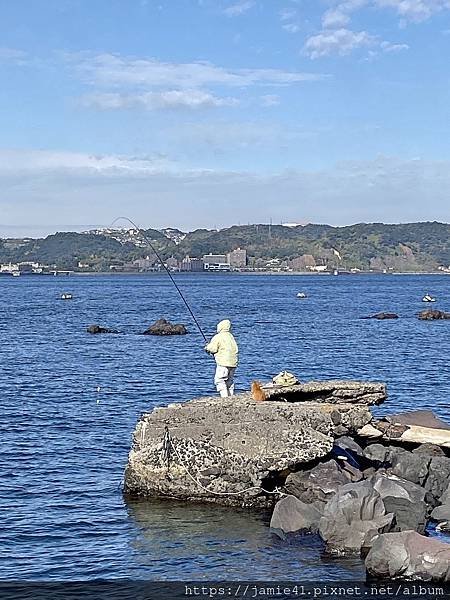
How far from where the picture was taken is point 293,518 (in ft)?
50.2

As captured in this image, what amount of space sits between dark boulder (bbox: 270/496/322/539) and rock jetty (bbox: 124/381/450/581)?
0.02m

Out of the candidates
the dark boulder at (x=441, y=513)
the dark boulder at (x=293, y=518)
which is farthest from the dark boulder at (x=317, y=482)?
the dark boulder at (x=441, y=513)

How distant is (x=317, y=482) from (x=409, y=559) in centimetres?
355

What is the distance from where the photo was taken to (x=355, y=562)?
1389 cm

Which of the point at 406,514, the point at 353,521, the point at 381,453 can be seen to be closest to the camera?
the point at 353,521

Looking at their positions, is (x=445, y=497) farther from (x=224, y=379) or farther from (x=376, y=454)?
(x=224, y=379)

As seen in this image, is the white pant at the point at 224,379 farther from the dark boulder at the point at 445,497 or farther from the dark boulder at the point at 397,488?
the dark boulder at the point at 445,497

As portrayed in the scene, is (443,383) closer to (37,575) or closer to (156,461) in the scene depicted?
(156,461)

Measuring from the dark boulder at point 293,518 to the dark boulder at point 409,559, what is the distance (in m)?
2.05

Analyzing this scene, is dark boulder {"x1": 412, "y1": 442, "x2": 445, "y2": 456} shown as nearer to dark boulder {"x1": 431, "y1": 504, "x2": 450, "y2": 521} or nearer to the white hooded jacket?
dark boulder {"x1": 431, "y1": 504, "x2": 450, "y2": 521}

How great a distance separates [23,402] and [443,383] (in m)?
15.0

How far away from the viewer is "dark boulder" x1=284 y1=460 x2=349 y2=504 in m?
16.1

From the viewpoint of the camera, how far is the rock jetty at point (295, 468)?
1470 centimetres

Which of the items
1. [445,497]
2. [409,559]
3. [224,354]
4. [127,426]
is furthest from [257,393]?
[127,426]
